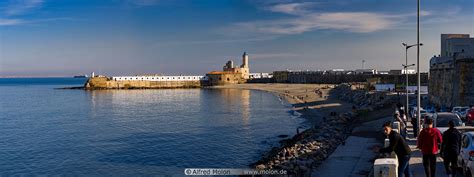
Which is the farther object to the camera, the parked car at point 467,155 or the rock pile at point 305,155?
the rock pile at point 305,155

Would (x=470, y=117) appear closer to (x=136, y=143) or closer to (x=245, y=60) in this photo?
(x=136, y=143)

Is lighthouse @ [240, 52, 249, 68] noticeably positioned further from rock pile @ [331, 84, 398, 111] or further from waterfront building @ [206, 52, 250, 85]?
rock pile @ [331, 84, 398, 111]

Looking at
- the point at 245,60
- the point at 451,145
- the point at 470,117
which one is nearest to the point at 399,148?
the point at 451,145

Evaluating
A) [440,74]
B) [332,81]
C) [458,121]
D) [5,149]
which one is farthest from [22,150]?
[332,81]

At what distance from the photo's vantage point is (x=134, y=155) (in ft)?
83.4

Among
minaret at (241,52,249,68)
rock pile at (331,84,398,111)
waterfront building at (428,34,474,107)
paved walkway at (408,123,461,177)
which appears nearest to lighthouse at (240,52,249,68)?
minaret at (241,52,249,68)

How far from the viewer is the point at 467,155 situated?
1023 centimetres

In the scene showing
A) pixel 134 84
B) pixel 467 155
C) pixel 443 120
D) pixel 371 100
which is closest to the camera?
pixel 467 155

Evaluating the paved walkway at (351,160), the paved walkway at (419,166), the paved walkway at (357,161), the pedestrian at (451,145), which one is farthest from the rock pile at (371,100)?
the pedestrian at (451,145)

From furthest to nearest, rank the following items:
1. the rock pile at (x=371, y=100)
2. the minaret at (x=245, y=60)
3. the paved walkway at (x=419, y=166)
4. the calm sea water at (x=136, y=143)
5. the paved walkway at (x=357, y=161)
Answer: the minaret at (x=245, y=60), the rock pile at (x=371, y=100), the calm sea water at (x=136, y=143), the paved walkway at (x=357, y=161), the paved walkway at (x=419, y=166)

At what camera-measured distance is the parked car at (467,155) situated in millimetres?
9953

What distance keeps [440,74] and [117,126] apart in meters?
Answer: 27.8

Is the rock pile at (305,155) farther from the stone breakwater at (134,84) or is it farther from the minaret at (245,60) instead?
the minaret at (245,60)

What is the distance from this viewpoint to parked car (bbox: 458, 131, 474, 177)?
995 centimetres
